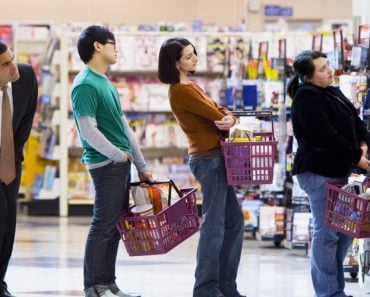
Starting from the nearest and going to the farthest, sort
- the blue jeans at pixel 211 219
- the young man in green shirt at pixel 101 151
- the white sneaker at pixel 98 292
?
the blue jeans at pixel 211 219, the young man in green shirt at pixel 101 151, the white sneaker at pixel 98 292

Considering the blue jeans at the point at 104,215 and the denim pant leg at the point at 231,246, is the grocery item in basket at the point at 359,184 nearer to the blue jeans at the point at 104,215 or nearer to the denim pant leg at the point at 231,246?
the denim pant leg at the point at 231,246

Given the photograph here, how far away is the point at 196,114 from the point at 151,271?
2.43m

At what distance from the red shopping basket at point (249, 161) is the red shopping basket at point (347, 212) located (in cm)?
38

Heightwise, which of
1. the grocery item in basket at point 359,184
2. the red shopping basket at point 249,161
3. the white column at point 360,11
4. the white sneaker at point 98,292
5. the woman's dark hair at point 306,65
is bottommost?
the white sneaker at point 98,292

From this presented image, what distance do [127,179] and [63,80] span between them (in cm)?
679

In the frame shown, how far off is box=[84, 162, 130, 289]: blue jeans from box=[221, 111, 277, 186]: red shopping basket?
63 centimetres

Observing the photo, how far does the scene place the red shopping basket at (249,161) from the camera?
5355 millimetres

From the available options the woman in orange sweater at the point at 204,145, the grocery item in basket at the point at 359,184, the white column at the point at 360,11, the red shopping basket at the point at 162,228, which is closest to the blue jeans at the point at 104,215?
the red shopping basket at the point at 162,228

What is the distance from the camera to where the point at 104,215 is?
564 centimetres

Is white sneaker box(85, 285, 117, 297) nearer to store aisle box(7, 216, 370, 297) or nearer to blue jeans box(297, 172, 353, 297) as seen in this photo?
store aisle box(7, 216, 370, 297)

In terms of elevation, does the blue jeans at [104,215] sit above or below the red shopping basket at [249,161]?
below

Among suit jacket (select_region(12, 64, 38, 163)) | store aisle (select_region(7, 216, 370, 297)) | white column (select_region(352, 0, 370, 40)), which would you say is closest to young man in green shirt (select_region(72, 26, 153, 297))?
suit jacket (select_region(12, 64, 38, 163))

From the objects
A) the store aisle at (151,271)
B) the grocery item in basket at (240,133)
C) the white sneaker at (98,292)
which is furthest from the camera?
the store aisle at (151,271)

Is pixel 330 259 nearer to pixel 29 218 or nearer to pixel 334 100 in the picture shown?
pixel 334 100
